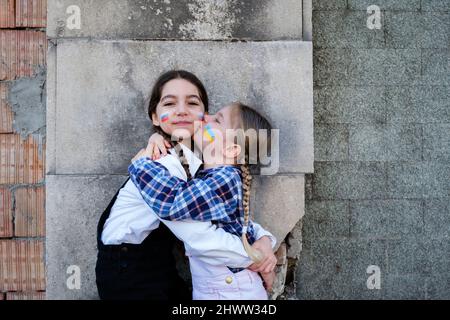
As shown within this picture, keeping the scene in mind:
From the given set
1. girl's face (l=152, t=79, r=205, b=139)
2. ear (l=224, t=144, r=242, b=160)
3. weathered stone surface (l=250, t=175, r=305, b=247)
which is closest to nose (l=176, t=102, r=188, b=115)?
girl's face (l=152, t=79, r=205, b=139)

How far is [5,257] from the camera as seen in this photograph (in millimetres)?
2793

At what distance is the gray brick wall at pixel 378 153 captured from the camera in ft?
10.2

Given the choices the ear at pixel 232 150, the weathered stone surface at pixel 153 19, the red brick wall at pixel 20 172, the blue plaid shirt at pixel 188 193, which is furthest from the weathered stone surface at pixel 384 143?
the red brick wall at pixel 20 172

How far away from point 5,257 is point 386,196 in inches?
97.3

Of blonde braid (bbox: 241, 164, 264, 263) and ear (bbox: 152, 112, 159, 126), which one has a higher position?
ear (bbox: 152, 112, 159, 126)

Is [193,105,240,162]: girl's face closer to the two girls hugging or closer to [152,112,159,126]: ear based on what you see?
the two girls hugging

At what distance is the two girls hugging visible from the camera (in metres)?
1.89

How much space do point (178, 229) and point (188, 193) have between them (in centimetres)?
19

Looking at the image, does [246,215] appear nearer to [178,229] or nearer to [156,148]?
[178,229]

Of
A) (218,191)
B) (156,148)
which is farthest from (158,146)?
(218,191)

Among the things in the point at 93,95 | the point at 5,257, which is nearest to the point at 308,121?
the point at 93,95

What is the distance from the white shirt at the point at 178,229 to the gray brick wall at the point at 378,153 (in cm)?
125

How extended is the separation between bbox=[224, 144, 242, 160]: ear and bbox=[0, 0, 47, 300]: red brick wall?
1338mm

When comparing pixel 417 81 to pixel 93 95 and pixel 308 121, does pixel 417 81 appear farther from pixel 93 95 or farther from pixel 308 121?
pixel 93 95
